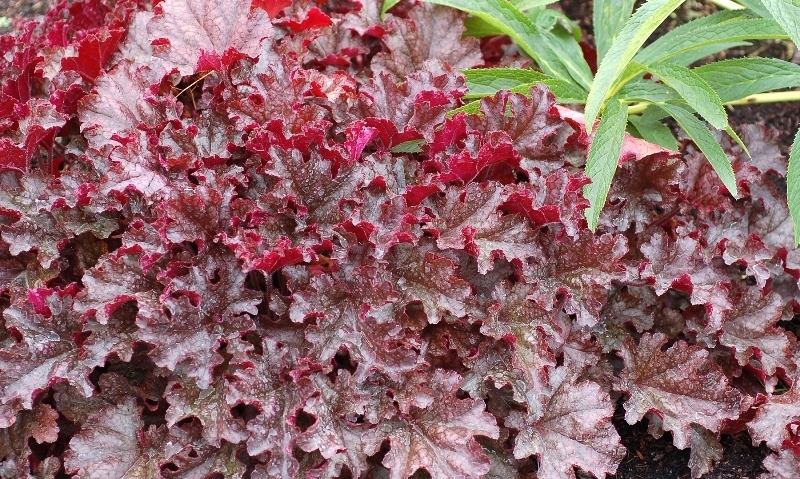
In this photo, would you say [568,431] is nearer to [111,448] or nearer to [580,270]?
[580,270]

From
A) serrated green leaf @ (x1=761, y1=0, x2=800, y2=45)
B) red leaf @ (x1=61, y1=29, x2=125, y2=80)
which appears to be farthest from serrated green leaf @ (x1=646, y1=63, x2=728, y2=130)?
red leaf @ (x1=61, y1=29, x2=125, y2=80)

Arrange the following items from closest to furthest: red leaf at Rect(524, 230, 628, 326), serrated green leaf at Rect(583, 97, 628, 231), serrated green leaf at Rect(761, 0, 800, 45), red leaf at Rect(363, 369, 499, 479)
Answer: red leaf at Rect(363, 369, 499, 479), serrated green leaf at Rect(761, 0, 800, 45), red leaf at Rect(524, 230, 628, 326), serrated green leaf at Rect(583, 97, 628, 231)

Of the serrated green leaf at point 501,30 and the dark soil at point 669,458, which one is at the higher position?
the serrated green leaf at point 501,30

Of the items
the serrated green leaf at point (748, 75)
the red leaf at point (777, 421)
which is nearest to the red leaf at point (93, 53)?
the serrated green leaf at point (748, 75)

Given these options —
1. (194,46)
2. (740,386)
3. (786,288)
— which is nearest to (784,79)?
(786,288)

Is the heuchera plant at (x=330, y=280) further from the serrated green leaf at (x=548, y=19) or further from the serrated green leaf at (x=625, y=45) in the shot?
the serrated green leaf at (x=548, y=19)

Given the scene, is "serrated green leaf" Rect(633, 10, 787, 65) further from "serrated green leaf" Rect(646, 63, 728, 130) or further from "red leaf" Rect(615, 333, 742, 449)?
"red leaf" Rect(615, 333, 742, 449)
